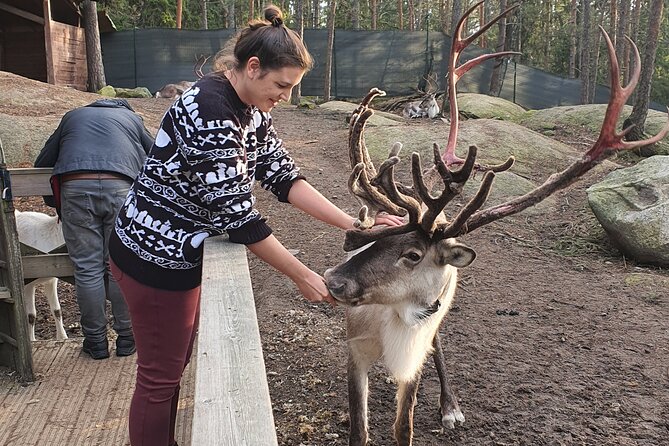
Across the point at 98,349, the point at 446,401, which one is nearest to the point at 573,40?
the point at 446,401

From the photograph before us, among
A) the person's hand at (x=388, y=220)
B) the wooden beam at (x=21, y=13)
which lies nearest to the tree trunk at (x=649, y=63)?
the person's hand at (x=388, y=220)

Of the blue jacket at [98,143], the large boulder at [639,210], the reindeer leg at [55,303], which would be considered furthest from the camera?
the large boulder at [639,210]

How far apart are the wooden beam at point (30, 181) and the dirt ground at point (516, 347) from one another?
1.56 m

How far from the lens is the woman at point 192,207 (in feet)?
6.57

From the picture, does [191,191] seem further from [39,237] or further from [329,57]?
[329,57]

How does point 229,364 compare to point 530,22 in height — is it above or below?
below

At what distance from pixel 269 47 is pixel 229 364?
107 cm

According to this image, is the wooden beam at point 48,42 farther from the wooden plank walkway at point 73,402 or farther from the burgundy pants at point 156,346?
the burgundy pants at point 156,346

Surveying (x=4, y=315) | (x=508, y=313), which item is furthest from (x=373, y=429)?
(x=4, y=315)

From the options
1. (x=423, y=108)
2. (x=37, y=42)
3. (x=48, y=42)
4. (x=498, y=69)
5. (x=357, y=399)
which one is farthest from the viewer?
(x=498, y=69)

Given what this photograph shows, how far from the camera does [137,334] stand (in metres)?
2.37

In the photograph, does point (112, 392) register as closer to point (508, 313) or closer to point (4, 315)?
point (4, 315)

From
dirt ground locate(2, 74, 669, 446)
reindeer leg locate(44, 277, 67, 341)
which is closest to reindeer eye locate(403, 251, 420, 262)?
dirt ground locate(2, 74, 669, 446)

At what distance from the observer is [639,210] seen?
Answer: 591 cm
